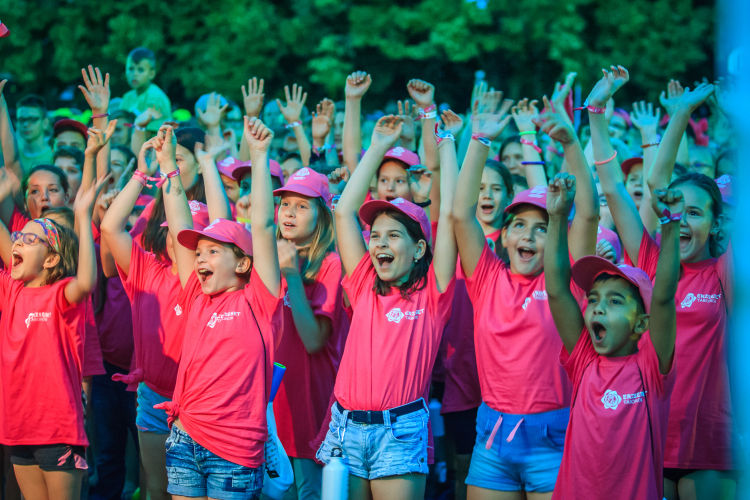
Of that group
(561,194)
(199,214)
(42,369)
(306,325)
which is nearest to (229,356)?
(306,325)

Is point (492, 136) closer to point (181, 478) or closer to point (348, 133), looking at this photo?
point (348, 133)

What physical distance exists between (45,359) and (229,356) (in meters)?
1.18

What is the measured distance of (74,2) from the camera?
12.3m

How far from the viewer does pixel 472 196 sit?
3520 mm

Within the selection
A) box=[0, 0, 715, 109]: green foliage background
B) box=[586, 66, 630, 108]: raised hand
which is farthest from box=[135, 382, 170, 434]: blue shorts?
box=[0, 0, 715, 109]: green foliage background

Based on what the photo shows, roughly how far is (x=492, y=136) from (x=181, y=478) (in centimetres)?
223

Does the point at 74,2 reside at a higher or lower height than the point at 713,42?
higher

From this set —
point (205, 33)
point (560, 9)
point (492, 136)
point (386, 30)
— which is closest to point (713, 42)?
point (560, 9)

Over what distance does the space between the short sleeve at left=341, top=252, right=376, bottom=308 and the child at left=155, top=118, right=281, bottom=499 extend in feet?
1.21

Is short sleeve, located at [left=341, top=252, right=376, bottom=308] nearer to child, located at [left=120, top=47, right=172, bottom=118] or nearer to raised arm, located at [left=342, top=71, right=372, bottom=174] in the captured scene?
raised arm, located at [left=342, top=71, right=372, bottom=174]

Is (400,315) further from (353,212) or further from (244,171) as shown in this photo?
(244,171)

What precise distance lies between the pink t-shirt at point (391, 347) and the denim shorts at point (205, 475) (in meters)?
0.58

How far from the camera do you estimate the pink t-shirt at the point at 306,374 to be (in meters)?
4.03

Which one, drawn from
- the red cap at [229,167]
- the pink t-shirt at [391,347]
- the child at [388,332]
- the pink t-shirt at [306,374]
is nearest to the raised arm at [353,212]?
the child at [388,332]
